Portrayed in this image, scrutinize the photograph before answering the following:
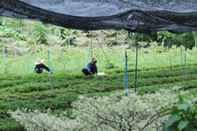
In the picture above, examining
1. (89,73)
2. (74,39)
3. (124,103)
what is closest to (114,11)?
(124,103)

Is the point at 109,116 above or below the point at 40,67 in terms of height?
above

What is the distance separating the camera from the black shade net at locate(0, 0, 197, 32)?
513 cm

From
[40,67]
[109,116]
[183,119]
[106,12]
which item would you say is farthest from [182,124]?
[40,67]

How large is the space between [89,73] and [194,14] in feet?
28.7

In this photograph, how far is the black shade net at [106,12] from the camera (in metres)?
5.13

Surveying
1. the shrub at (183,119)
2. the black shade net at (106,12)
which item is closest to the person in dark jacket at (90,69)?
the black shade net at (106,12)

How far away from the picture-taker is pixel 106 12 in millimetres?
5602

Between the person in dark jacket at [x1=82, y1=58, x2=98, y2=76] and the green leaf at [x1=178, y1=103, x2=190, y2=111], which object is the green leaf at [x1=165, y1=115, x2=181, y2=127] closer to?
the green leaf at [x1=178, y1=103, x2=190, y2=111]

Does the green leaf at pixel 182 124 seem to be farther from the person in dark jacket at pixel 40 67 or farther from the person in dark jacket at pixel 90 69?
the person in dark jacket at pixel 40 67

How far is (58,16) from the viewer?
17.6ft

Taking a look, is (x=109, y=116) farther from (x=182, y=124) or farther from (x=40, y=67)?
(x=40, y=67)

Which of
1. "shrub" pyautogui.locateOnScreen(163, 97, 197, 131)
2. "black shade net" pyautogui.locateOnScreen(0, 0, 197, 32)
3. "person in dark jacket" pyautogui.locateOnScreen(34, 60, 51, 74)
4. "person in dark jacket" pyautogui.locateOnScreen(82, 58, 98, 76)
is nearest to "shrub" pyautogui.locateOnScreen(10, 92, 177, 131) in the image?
"shrub" pyautogui.locateOnScreen(163, 97, 197, 131)

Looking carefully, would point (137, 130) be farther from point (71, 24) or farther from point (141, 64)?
point (141, 64)

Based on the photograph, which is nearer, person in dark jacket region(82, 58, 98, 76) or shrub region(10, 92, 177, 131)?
shrub region(10, 92, 177, 131)
